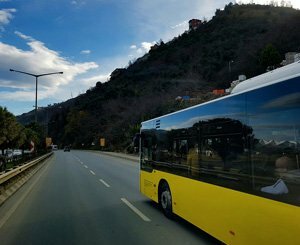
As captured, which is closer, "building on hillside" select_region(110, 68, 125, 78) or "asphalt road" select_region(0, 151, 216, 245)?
"asphalt road" select_region(0, 151, 216, 245)

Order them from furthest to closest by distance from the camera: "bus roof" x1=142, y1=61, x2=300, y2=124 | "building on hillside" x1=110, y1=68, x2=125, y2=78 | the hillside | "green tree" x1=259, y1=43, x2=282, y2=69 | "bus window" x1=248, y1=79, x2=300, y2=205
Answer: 1. "building on hillside" x1=110, y1=68, x2=125, y2=78
2. the hillside
3. "green tree" x1=259, y1=43, x2=282, y2=69
4. "bus roof" x1=142, y1=61, x2=300, y2=124
5. "bus window" x1=248, y1=79, x2=300, y2=205

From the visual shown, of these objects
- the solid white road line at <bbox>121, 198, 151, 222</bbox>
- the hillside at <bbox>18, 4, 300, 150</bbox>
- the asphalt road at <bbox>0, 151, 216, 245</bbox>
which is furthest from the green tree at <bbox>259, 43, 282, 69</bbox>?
the solid white road line at <bbox>121, 198, 151, 222</bbox>

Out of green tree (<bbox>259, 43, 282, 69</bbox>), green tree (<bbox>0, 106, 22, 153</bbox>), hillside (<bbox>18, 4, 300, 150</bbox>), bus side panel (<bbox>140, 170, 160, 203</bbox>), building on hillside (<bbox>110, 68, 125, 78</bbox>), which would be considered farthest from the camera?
building on hillside (<bbox>110, 68, 125, 78</bbox>)

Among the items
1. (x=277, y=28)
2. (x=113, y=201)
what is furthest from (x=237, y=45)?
(x=113, y=201)

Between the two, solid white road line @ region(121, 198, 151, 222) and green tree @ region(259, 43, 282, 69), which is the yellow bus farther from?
green tree @ region(259, 43, 282, 69)

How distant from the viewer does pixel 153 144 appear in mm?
10242

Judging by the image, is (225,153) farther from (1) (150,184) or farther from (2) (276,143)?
(1) (150,184)

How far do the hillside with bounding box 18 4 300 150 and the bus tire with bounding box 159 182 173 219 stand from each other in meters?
52.3

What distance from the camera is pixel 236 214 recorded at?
5.21 m

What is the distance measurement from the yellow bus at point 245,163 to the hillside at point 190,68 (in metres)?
54.4

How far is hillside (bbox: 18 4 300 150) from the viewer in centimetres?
8206

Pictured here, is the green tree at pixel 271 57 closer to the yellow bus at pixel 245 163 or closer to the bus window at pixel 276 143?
the yellow bus at pixel 245 163

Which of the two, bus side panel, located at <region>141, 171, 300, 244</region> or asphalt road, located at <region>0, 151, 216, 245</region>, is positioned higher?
bus side panel, located at <region>141, 171, 300, 244</region>

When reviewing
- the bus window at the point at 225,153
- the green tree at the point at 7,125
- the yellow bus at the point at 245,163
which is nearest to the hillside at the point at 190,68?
the green tree at the point at 7,125
